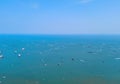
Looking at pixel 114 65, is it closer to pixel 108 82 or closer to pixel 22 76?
pixel 108 82

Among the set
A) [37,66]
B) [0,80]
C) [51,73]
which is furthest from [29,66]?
[0,80]

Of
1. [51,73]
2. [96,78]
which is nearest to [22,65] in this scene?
[51,73]

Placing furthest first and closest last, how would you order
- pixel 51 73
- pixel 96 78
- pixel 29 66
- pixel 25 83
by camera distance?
pixel 29 66
pixel 51 73
pixel 96 78
pixel 25 83

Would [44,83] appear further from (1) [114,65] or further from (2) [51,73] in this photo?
(1) [114,65]

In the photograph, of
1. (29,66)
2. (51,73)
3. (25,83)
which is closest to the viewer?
(25,83)

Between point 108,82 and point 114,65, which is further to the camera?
point 114,65

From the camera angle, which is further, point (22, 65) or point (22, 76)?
point (22, 65)

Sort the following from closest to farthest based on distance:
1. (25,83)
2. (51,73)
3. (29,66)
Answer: (25,83)
(51,73)
(29,66)

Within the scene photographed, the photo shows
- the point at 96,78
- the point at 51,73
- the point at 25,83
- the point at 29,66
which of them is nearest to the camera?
the point at 25,83
